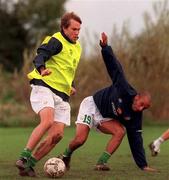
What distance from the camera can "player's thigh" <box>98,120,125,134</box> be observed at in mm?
9348

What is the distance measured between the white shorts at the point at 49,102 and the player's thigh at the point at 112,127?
78 centimetres

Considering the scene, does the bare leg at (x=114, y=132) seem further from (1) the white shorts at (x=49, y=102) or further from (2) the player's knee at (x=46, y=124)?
(2) the player's knee at (x=46, y=124)

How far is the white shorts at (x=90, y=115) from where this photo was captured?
30.6 ft

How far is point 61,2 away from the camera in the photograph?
47594mm

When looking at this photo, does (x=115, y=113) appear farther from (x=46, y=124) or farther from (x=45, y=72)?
(x=45, y=72)

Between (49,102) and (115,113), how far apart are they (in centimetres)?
117

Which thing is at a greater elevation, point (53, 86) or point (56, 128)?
point (53, 86)

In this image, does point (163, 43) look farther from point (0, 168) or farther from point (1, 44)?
point (1, 44)

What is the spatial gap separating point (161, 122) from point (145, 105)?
1370 cm

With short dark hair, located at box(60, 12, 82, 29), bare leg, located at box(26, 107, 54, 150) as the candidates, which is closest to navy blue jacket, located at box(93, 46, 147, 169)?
short dark hair, located at box(60, 12, 82, 29)

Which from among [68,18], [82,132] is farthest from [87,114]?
[68,18]

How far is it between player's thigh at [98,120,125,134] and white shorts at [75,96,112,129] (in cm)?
5

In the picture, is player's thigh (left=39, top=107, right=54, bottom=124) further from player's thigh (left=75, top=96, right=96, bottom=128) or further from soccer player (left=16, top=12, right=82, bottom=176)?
player's thigh (left=75, top=96, right=96, bottom=128)

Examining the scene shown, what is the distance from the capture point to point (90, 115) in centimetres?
936
